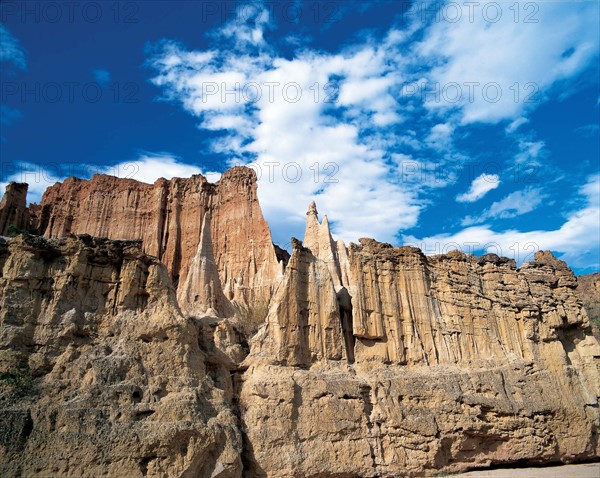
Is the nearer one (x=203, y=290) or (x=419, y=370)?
(x=419, y=370)

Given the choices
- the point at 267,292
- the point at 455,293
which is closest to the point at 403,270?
the point at 455,293

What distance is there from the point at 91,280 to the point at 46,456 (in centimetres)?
574

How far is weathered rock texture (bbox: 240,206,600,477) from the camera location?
17172 mm

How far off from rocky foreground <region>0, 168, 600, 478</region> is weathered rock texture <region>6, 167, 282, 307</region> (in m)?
33.1

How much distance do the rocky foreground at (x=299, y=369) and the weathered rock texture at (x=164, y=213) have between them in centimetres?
3307

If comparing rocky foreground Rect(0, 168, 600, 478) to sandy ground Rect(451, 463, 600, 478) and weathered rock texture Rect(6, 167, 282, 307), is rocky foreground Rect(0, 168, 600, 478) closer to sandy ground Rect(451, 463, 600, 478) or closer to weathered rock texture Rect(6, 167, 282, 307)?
sandy ground Rect(451, 463, 600, 478)

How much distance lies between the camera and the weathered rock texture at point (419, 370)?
17.2 metres

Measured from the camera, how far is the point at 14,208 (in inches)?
2266

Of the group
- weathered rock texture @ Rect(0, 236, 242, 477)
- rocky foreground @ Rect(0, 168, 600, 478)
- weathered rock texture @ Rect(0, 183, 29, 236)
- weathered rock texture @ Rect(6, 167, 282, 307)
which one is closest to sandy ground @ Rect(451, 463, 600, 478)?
rocky foreground @ Rect(0, 168, 600, 478)

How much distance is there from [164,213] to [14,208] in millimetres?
17976

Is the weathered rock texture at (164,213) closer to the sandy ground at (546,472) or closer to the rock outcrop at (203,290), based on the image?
the rock outcrop at (203,290)

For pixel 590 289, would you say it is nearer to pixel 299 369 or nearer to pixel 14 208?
pixel 299 369

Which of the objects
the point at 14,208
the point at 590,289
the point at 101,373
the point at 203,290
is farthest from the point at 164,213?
the point at 590,289

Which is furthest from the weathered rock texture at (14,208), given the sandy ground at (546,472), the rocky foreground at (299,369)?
the sandy ground at (546,472)
